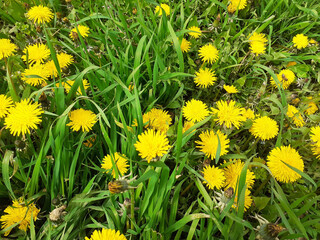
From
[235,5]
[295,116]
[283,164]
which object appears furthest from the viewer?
[235,5]

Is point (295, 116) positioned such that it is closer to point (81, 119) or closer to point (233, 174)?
point (233, 174)

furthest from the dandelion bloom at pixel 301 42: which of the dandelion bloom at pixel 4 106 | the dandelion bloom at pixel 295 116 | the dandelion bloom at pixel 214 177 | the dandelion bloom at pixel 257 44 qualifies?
the dandelion bloom at pixel 4 106

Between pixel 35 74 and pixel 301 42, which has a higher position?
pixel 35 74

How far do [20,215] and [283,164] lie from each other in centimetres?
113

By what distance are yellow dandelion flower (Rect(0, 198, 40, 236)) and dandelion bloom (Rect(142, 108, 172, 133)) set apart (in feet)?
2.02

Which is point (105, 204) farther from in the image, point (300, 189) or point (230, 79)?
point (230, 79)

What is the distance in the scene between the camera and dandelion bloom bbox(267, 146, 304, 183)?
40.2 inches

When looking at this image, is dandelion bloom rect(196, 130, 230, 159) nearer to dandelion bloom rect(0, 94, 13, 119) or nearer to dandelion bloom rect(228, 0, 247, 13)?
dandelion bloom rect(0, 94, 13, 119)

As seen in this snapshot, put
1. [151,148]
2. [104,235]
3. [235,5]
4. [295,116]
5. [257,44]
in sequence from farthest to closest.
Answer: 1. [235,5]
2. [257,44]
3. [295,116]
4. [151,148]
5. [104,235]

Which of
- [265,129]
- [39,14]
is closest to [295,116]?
[265,129]

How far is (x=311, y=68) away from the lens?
5.69 ft

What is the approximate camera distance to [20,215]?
0.93m

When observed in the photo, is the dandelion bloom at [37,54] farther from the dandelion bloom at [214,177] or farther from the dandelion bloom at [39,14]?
the dandelion bloom at [214,177]

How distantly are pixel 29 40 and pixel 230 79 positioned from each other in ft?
4.57
